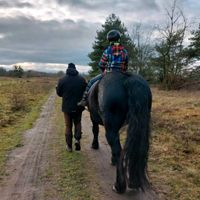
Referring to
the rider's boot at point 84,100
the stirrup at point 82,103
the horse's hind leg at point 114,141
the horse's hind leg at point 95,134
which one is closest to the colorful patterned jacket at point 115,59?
the rider's boot at point 84,100

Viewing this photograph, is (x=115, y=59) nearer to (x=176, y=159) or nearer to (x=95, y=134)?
(x=176, y=159)

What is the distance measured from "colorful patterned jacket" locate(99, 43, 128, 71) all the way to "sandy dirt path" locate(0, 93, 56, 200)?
2619 millimetres

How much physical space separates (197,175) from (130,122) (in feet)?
6.86

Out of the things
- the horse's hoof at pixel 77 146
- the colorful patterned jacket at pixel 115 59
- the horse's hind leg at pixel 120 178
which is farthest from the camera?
the horse's hoof at pixel 77 146

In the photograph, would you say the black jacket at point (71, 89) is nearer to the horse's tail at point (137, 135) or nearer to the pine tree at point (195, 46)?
the horse's tail at point (137, 135)

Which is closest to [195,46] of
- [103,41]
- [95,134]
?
[103,41]

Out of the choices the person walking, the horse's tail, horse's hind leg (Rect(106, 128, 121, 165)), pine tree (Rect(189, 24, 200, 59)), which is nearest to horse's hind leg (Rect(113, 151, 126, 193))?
the horse's tail

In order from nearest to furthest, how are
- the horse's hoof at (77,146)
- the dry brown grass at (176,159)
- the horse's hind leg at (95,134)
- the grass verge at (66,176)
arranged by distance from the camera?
the grass verge at (66,176)
the dry brown grass at (176,159)
the horse's hoof at (77,146)
the horse's hind leg at (95,134)

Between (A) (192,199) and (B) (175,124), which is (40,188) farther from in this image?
(B) (175,124)

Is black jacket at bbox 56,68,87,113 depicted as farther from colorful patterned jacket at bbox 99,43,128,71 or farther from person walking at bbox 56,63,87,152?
colorful patterned jacket at bbox 99,43,128,71

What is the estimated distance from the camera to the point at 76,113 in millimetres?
9406

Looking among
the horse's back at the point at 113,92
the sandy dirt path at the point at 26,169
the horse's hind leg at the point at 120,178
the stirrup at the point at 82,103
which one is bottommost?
the sandy dirt path at the point at 26,169

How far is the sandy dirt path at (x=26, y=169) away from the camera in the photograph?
6.24m

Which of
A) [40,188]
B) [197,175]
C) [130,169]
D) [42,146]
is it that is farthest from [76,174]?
[42,146]
